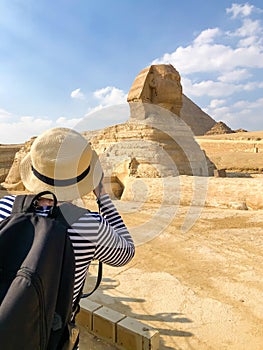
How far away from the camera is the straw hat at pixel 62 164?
3.93 feet

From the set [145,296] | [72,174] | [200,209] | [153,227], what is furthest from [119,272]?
[200,209]

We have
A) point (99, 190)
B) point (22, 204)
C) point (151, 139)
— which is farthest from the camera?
point (151, 139)

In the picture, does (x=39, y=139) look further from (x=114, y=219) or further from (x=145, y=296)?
(x=145, y=296)

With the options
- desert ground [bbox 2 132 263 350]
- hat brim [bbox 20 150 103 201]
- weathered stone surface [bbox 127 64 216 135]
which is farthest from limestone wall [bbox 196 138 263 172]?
hat brim [bbox 20 150 103 201]

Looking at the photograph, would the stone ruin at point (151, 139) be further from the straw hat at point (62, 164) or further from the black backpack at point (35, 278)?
the black backpack at point (35, 278)

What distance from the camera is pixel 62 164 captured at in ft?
3.90

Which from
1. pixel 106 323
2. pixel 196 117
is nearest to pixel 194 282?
pixel 106 323

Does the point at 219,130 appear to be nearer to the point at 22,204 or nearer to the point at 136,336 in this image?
the point at 136,336

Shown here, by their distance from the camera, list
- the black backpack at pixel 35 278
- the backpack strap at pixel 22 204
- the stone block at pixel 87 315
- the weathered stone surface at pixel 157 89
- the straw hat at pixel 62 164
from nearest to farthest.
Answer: the black backpack at pixel 35 278, the backpack strap at pixel 22 204, the straw hat at pixel 62 164, the stone block at pixel 87 315, the weathered stone surface at pixel 157 89

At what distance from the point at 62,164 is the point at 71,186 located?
0.10 metres

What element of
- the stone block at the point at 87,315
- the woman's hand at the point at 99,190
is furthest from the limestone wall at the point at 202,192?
the woman's hand at the point at 99,190

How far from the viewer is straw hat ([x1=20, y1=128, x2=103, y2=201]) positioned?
1198 mm

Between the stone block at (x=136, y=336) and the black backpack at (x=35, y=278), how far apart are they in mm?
1512

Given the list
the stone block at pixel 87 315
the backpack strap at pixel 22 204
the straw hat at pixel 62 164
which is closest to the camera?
the backpack strap at pixel 22 204
